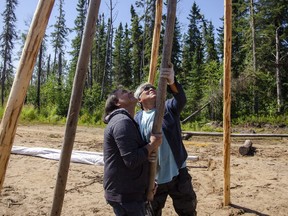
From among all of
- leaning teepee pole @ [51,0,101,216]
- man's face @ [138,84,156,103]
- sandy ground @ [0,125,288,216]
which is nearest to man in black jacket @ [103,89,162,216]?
leaning teepee pole @ [51,0,101,216]

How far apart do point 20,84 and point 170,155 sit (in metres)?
1.91

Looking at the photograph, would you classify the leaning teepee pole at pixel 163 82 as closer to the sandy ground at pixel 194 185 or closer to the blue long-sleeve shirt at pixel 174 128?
the blue long-sleeve shirt at pixel 174 128

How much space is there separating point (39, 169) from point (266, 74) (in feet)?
77.0

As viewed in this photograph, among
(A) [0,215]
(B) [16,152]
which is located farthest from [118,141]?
(B) [16,152]

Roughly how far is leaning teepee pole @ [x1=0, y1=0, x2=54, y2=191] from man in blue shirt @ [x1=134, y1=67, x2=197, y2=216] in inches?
55.7

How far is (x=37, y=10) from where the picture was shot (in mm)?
2268

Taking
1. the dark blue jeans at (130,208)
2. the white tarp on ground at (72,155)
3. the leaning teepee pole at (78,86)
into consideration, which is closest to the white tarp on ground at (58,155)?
the white tarp on ground at (72,155)

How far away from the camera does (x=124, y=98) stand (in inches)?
112

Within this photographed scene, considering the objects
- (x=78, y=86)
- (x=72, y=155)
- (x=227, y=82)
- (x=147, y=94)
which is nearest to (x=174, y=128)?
(x=147, y=94)

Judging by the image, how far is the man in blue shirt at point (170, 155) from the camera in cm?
342

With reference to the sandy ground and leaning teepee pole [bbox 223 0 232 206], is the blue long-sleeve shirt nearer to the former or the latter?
leaning teepee pole [bbox 223 0 232 206]

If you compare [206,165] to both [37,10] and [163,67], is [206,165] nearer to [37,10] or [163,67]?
[163,67]

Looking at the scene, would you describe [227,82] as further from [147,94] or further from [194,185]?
[194,185]

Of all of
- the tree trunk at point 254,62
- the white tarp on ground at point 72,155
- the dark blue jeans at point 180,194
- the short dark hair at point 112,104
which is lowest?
the white tarp on ground at point 72,155
